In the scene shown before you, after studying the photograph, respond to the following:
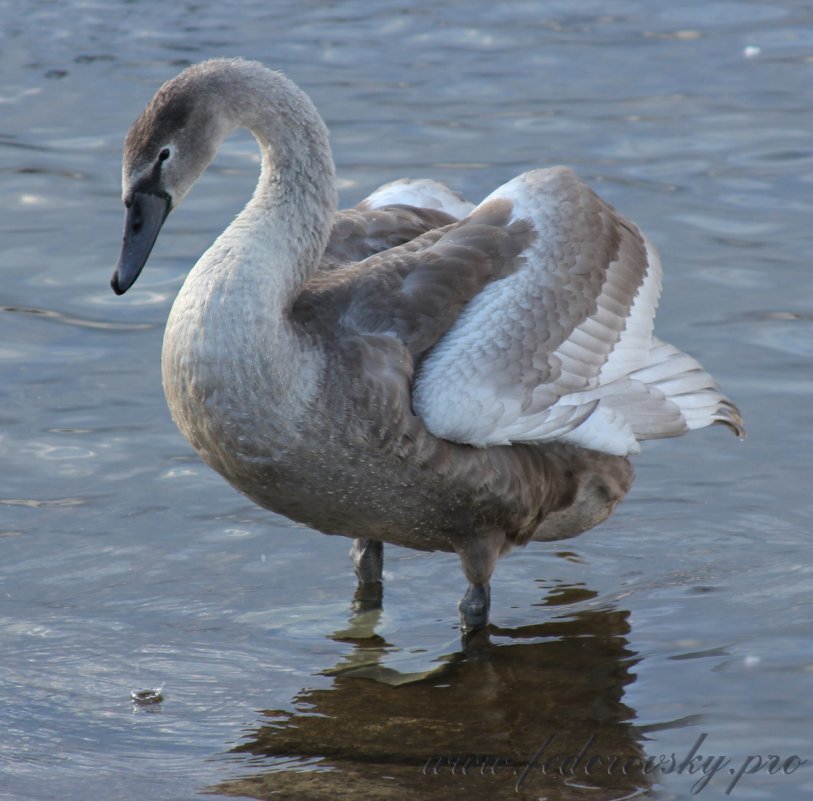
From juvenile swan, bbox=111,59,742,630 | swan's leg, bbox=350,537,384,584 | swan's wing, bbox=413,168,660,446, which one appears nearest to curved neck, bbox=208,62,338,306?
juvenile swan, bbox=111,59,742,630

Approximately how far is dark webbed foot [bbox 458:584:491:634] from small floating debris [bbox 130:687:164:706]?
3.89ft

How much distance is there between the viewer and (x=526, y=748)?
18.0ft

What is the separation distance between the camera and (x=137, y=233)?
219 inches

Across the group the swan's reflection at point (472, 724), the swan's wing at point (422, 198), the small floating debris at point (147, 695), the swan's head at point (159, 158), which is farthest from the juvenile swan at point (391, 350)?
the small floating debris at point (147, 695)

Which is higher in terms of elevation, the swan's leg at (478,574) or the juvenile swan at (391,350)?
the juvenile swan at (391,350)

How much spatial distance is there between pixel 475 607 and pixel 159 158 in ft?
6.72

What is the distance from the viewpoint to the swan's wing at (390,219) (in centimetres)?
650

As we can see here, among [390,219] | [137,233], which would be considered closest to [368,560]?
[390,219]

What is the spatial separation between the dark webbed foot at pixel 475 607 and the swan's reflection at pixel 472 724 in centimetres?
6

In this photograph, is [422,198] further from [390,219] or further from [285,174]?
[285,174]

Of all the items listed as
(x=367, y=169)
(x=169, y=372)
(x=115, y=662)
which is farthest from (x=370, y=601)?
(x=367, y=169)

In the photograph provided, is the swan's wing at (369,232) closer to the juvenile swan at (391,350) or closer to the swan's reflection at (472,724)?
the juvenile swan at (391,350)

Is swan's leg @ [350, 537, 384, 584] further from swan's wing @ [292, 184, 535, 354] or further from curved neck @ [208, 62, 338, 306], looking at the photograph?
curved neck @ [208, 62, 338, 306]

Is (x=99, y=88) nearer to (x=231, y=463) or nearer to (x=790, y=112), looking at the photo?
(x=790, y=112)
